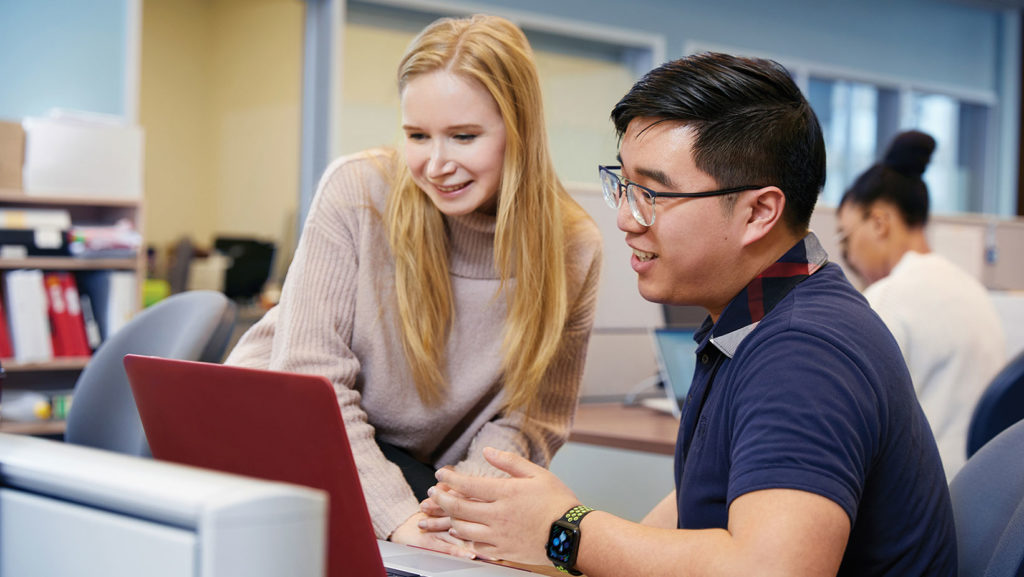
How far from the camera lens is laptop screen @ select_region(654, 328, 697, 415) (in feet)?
7.97

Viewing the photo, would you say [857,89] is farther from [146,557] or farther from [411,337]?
[146,557]

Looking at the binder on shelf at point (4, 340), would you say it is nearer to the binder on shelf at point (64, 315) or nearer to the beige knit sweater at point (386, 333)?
the binder on shelf at point (64, 315)

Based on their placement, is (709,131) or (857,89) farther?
(857,89)

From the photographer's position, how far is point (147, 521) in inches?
15.4

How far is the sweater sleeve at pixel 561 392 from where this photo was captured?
4.53ft

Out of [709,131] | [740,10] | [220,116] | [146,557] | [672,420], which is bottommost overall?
[672,420]

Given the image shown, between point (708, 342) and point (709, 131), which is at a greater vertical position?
point (709, 131)

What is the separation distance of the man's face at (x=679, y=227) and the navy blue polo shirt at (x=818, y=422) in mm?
41

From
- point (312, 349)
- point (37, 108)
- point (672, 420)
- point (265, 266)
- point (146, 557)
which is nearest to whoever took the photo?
point (146, 557)

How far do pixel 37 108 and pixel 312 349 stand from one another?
3680mm

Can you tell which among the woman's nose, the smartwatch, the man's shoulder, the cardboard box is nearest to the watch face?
the smartwatch

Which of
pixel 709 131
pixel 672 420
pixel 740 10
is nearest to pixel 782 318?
pixel 709 131

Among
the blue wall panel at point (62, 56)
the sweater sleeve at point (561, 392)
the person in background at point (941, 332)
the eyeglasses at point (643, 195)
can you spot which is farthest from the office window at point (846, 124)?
the eyeglasses at point (643, 195)

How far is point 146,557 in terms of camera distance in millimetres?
381
